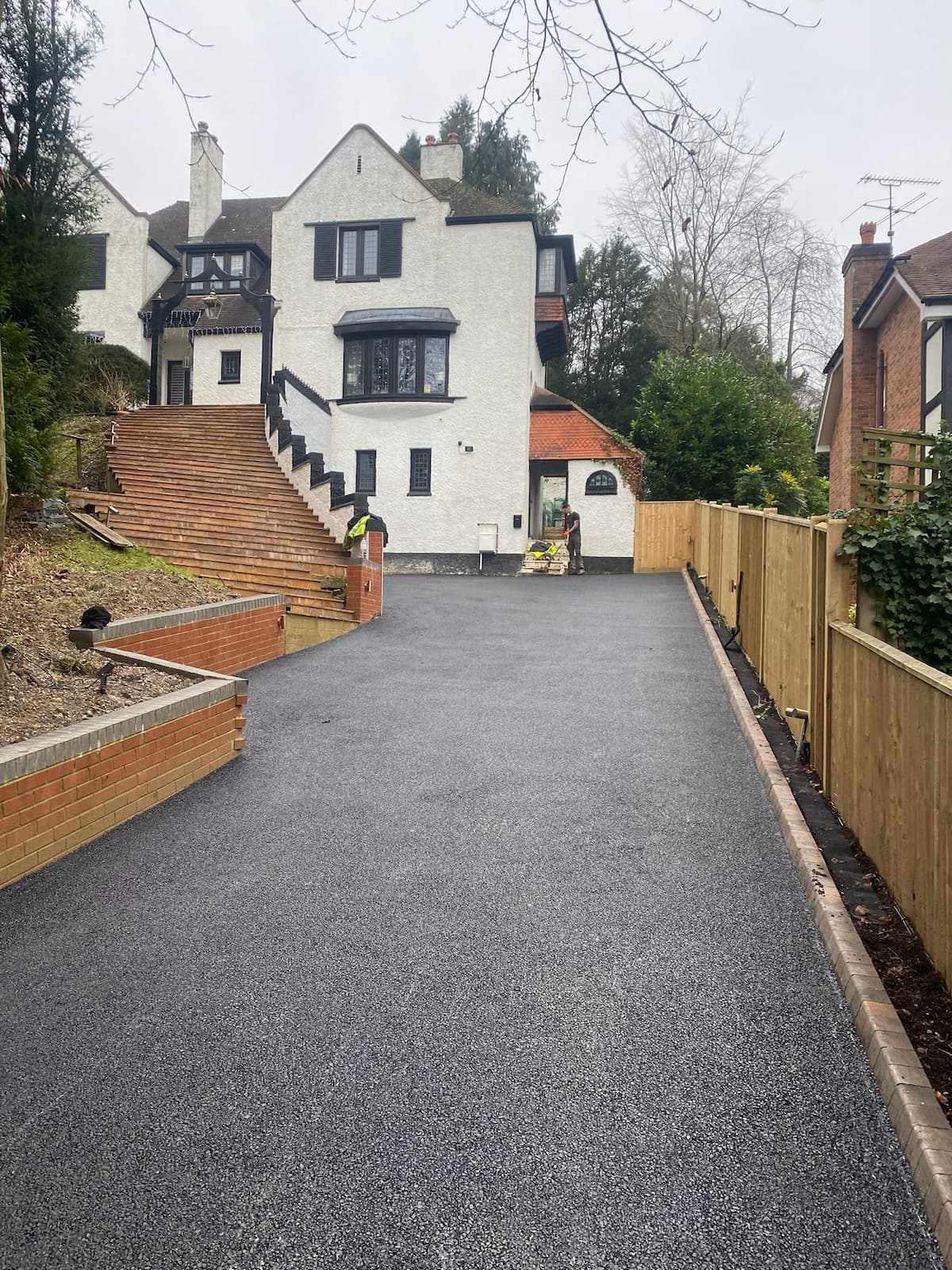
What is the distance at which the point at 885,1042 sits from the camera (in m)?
3.22

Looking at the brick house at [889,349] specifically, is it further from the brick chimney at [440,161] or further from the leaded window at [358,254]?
the brick chimney at [440,161]

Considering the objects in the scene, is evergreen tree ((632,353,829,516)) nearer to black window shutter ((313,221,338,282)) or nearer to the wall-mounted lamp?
black window shutter ((313,221,338,282))

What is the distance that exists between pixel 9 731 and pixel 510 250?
1044 inches

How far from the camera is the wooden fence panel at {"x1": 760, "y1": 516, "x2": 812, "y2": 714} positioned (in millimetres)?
7016

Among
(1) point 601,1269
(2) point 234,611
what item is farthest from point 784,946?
(2) point 234,611

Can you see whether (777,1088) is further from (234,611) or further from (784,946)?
(234,611)

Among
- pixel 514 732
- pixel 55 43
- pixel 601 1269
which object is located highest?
pixel 55 43

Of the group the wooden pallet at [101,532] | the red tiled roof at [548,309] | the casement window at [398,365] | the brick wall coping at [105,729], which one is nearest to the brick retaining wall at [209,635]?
the brick wall coping at [105,729]

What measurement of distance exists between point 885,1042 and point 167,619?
7.64 metres

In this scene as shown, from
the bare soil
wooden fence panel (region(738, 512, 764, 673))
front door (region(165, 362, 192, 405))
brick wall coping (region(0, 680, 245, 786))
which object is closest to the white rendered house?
front door (region(165, 362, 192, 405))

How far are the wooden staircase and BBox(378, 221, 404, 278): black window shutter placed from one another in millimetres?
10528

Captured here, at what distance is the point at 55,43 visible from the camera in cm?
1602

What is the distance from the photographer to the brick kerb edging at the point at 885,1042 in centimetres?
256

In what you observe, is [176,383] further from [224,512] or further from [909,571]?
[909,571]
